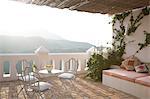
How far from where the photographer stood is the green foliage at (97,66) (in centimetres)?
639

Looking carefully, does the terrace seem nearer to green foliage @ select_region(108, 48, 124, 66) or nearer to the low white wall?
the low white wall

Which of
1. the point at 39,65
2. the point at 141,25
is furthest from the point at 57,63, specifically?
the point at 141,25

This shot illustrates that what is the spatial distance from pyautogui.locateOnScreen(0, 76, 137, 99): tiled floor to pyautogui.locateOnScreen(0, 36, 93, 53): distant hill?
84.1 inches

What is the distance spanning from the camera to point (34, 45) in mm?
8117

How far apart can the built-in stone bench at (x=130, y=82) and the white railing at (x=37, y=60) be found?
62.0 inches

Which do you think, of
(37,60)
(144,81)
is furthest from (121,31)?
(37,60)

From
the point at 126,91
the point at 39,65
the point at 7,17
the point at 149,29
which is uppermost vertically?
the point at 7,17

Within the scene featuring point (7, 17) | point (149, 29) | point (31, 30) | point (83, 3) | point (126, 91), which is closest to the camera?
point (126, 91)

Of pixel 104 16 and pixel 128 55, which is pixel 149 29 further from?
pixel 104 16

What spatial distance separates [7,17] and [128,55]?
175 inches

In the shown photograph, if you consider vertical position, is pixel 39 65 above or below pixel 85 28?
below

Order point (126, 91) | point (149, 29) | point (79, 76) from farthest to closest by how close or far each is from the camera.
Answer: point (79, 76), point (149, 29), point (126, 91)

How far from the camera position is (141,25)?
6137 mm

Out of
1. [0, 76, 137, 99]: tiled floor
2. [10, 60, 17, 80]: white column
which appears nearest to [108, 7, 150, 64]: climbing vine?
[0, 76, 137, 99]: tiled floor
